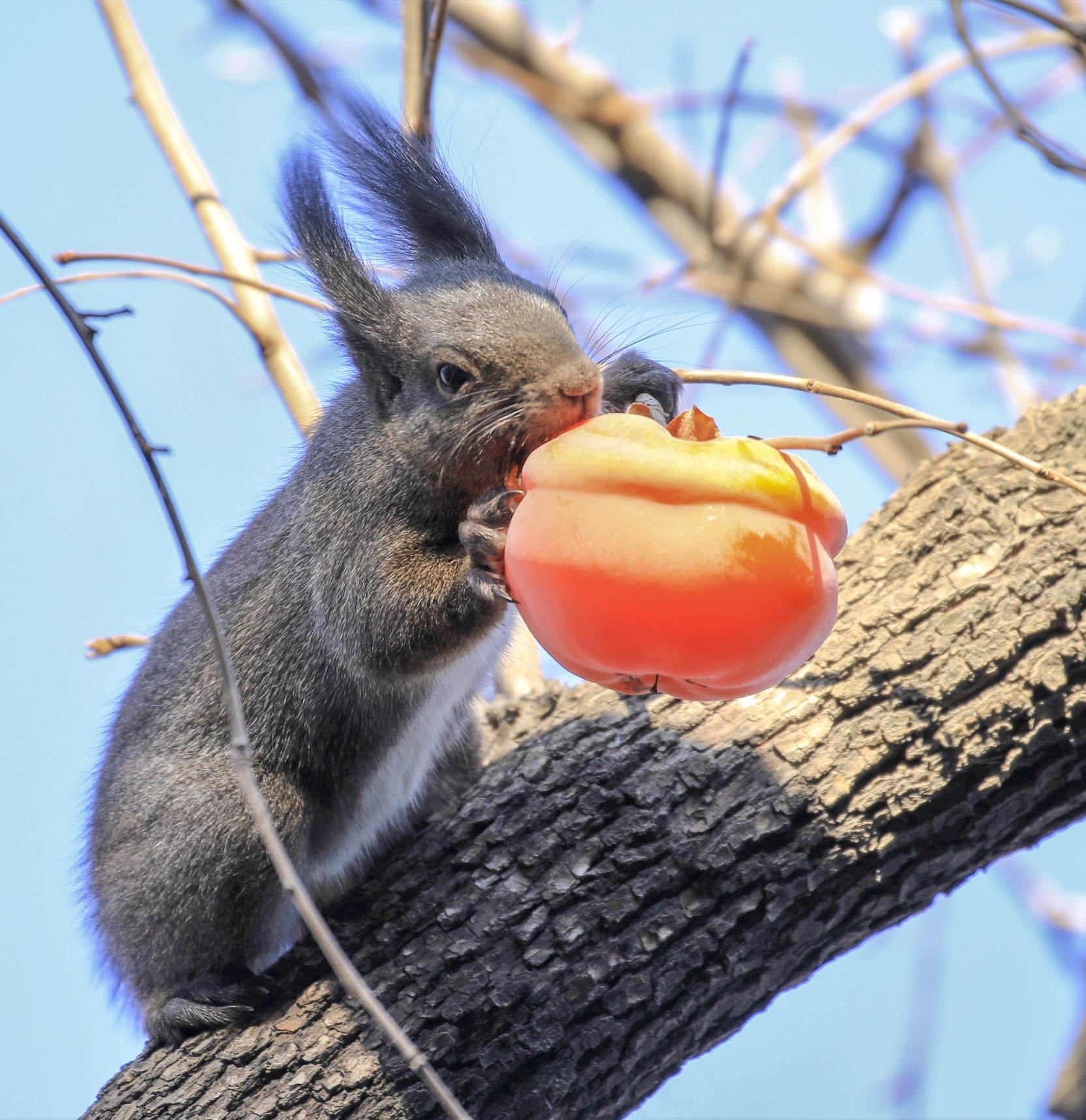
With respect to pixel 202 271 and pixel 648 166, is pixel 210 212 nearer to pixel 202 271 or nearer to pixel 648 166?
pixel 202 271

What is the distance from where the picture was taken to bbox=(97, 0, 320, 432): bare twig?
13.5ft

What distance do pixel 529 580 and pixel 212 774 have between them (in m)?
1.66

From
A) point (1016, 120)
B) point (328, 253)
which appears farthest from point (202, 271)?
point (1016, 120)

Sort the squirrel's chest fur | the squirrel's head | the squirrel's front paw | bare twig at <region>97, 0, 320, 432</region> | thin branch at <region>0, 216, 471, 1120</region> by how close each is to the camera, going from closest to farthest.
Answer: thin branch at <region>0, 216, 471, 1120</region> < the squirrel's front paw < the squirrel's head < the squirrel's chest fur < bare twig at <region>97, 0, 320, 432</region>

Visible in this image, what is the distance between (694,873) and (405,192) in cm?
210

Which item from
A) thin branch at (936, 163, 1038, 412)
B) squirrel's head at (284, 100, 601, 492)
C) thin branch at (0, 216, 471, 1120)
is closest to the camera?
thin branch at (0, 216, 471, 1120)

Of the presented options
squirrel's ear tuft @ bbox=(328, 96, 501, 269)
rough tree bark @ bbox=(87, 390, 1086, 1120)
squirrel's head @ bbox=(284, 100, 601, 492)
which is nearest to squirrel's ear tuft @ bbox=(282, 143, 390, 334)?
squirrel's head @ bbox=(284, 100, 601, 492)

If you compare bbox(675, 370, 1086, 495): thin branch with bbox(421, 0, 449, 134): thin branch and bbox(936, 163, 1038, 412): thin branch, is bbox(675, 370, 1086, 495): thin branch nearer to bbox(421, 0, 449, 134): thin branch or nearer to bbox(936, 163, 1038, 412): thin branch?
bbox(421, 0, 449, 134): thin branch

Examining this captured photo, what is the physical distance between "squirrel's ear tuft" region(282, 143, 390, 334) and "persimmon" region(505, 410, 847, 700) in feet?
4.33

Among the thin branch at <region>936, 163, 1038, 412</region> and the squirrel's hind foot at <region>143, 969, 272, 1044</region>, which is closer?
the squirrel's hind foot at <region>143, 969, 272, 1044</region>

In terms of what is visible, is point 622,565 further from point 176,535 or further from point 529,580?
point 176,535

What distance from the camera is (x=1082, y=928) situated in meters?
6.30

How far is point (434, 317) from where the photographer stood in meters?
3.02

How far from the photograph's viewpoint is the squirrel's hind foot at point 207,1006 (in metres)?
3.00
